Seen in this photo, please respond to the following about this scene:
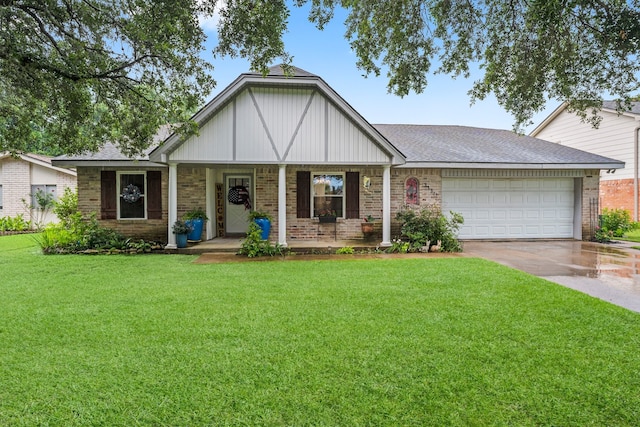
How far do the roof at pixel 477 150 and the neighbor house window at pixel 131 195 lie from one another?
8152 mm

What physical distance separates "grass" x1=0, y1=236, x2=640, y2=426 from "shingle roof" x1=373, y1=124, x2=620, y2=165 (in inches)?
267

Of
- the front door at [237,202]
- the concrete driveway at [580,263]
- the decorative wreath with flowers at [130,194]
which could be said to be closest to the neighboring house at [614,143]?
the concrete driveway at [580,263]

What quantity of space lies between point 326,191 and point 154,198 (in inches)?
222

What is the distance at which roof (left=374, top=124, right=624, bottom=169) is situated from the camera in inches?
480

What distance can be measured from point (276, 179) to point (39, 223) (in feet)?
47.6

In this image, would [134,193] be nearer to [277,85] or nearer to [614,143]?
[277,85]

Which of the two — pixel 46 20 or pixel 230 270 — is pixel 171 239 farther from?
pixel 46 20

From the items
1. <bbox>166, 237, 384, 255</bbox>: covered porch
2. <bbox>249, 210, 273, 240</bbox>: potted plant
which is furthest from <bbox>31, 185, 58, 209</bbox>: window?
<bbox>249, 210, 273, 240</bbox>: potted plant

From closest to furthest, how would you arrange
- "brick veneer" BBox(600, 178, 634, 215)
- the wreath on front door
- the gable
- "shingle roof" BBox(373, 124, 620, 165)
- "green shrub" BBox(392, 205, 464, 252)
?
the gable < "green shrub" BBox(392, 205, 464, 252) < "shingle roof" BBox(373, 124, 620, 165) < the wreath on front door < "brick veneer" BBox(600, 178, 634, 215)

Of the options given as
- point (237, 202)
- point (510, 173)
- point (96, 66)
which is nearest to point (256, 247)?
point (237, 202)

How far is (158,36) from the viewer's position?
5.35 meters

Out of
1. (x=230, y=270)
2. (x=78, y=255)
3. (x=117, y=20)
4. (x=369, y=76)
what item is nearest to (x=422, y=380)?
(x=369, y=76)

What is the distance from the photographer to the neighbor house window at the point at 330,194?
39.8ft

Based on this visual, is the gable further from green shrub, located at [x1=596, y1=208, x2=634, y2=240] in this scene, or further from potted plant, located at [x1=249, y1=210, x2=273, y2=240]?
green shrub, located at [x1=596, y1=208, x2=634, y2=240]
